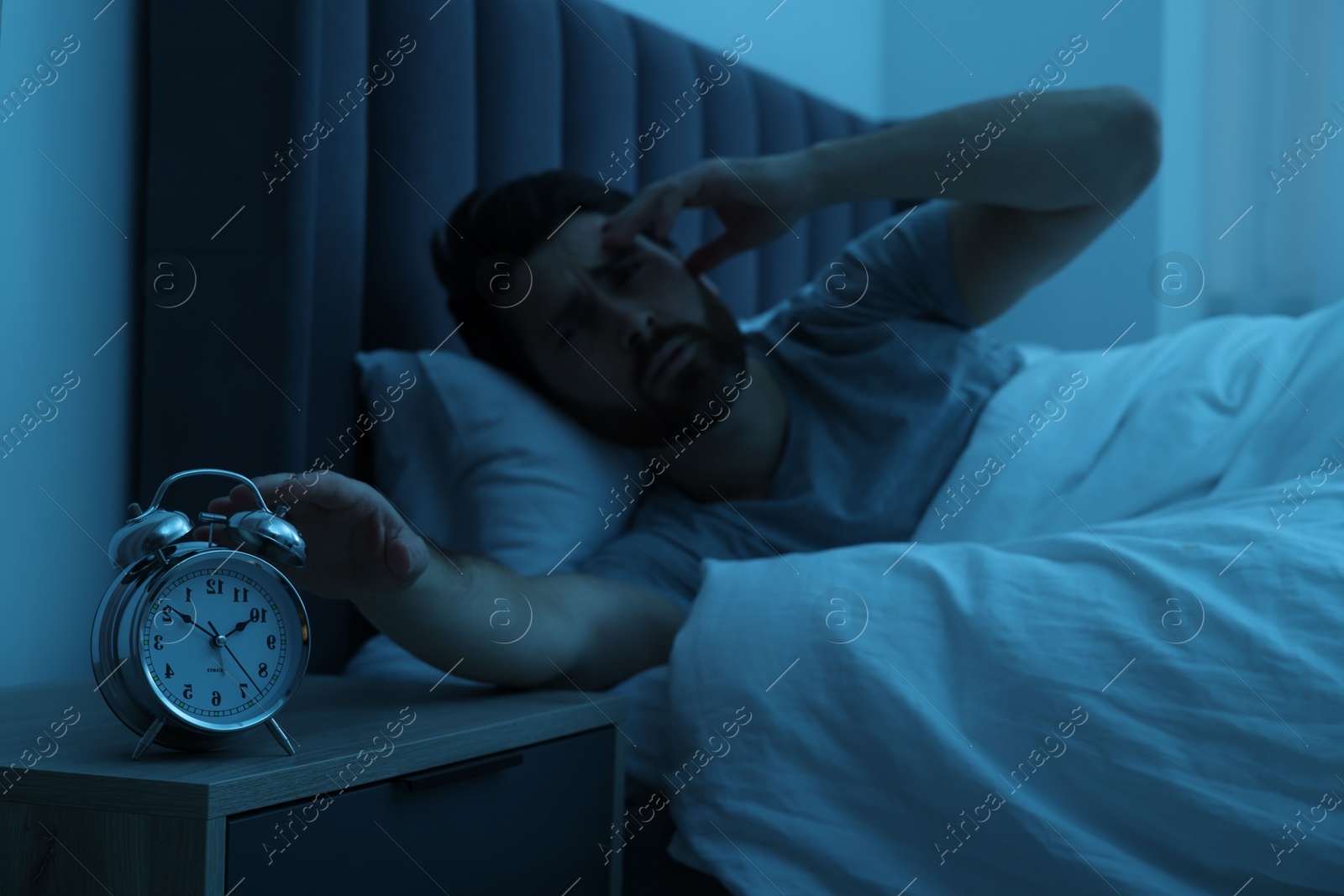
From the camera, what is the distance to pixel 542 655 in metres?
0.86

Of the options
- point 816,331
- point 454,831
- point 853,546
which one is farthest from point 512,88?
point 454,831

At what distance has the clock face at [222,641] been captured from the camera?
596mm

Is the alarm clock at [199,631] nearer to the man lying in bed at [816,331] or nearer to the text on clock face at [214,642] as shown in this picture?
the text on clock face at [214,642]

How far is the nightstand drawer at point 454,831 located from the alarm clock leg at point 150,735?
2.8 inches

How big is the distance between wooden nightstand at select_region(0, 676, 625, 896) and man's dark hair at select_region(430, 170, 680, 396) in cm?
59

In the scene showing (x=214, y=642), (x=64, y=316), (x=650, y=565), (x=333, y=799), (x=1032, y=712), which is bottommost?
(x=650, y=565)

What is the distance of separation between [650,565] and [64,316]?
0.64m

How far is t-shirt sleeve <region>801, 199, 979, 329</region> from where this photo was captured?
1447mm

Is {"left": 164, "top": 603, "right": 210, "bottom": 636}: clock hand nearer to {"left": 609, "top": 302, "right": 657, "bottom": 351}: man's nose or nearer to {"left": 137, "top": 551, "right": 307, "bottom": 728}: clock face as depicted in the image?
{"left": 137, "top": 551, "right": 307, "bottom": 728}: clock face

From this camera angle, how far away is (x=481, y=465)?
1.25 metres

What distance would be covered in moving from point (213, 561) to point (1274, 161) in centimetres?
214

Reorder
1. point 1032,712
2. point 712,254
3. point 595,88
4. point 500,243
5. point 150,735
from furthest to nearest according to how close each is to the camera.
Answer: point 595,88 → point 712,254 → point 500,243 → point 1032,712 → point 150,735

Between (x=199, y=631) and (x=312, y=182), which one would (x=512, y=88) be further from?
(x=199, y=631)

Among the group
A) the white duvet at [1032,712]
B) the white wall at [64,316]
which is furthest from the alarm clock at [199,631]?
the white wall at [64,316]
